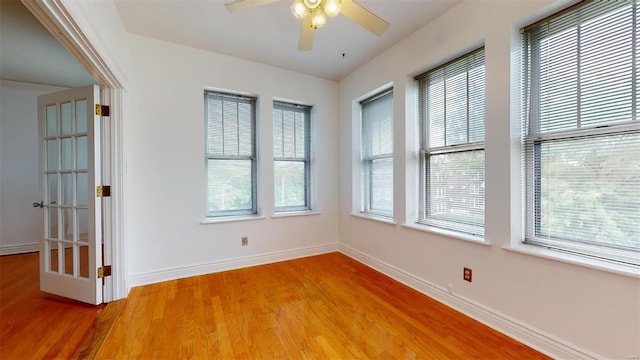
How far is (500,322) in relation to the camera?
1.94 m

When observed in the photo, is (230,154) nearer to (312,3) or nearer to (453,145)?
(312,3)

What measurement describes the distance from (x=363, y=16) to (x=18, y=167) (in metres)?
5.48

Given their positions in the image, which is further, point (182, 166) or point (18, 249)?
point (18, 249)

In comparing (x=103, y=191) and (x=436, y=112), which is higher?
(x=436, y=112)

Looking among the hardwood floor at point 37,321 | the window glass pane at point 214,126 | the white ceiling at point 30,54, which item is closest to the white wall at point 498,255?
the window glass pane at point 214,126

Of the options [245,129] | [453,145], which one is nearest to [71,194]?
[245,129]

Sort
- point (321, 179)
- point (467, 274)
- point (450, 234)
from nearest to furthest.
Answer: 1. point (467, 274)
2. point (450, 234)
3. point (321, 179)

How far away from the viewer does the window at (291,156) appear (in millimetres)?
3707

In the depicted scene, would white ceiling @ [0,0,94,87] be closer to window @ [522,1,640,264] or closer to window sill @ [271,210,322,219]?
window sill @ [271,210,322,219]

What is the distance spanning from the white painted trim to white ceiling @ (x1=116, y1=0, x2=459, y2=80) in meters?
2.60

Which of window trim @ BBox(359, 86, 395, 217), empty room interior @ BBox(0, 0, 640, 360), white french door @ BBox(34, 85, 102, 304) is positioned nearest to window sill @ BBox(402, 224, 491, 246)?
empty room interior @ BBox(0, 0, 640, 360)

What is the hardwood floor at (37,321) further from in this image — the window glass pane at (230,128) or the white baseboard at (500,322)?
the white baseboard at (500,322)

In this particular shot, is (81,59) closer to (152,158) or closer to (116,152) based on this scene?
(116,152)

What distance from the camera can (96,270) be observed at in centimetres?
233
